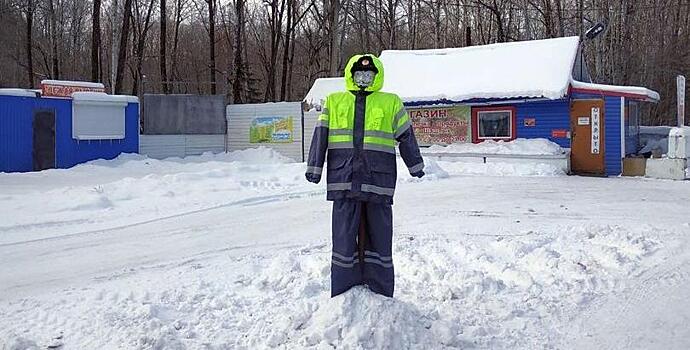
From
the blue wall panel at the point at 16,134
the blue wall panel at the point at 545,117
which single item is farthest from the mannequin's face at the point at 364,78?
the blue wall panel at the point at 16,134

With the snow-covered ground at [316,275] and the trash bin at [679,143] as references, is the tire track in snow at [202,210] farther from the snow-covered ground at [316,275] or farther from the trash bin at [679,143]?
the trash bin at [679,143]

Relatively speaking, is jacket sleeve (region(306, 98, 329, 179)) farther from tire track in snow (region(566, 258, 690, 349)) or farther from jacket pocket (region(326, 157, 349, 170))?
tire track in snow (region(566, 258, 690, 349))

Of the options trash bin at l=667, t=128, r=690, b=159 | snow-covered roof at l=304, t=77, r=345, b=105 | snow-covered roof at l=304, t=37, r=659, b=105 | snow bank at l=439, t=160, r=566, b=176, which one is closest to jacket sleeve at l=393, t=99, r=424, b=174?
trash bin at l=667, t=128, r=690, b=159

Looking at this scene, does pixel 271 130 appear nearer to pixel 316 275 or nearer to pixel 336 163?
pixel 316 275

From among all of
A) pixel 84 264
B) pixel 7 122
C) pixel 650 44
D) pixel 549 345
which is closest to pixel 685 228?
pixel 549 345

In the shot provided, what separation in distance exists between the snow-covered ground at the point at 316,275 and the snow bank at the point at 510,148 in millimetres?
7824

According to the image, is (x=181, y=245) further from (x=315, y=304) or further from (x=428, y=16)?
(x=428, y=16)

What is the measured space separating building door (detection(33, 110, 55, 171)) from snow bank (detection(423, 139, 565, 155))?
1253cm

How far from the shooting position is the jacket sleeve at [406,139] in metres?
5.58

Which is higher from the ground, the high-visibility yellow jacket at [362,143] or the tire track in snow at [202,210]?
the high-visibility yellow jacket at [362,143]

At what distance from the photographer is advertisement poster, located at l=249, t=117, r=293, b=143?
2813cm

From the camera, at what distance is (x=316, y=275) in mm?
6910

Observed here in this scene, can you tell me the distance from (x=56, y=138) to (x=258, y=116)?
8280mm

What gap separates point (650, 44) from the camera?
40219mm
